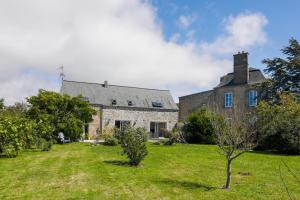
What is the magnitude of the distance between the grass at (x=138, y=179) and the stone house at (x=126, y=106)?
2014 centimetres

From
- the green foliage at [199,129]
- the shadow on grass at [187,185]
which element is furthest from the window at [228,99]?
the shadow on grass at [187,185]

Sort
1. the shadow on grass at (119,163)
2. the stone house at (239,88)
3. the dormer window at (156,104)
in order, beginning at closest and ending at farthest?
the shadow on grass at (119,163), the stone house at (239,88), the dormer window at (156,104)

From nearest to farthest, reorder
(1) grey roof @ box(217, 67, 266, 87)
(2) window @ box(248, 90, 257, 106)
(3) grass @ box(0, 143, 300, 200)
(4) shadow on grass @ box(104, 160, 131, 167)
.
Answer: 1. (3) grass @ box(0, 143, 300, 200)
2. (4) shadow on grass @ box(104, 160, 131, 167)
3. (2) window @ box(248, 90, 257, 106)
4. (1) grey roof @ box(217, 67, 266, 87)

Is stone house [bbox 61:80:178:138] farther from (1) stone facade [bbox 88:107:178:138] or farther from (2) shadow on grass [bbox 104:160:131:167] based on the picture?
(2) shadow on grass [bbox 104:160:131:167]

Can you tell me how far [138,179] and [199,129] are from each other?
646 inches

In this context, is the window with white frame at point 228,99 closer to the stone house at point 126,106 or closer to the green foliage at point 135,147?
the stone house at point 126,106

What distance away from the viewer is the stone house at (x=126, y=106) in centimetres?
3559

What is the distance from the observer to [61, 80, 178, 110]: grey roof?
35.6 meters

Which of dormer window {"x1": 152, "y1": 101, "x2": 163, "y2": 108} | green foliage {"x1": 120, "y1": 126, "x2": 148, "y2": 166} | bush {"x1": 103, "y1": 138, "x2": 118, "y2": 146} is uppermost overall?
dormer window {"x1": 152, "y1": 101, "x2": 163, "y2": 108}

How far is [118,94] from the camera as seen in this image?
37969 mm

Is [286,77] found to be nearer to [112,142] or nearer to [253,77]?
[253,77]

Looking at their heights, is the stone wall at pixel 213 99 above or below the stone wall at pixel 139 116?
above

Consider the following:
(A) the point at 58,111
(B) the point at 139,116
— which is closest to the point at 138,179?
(A) the point at 58,111

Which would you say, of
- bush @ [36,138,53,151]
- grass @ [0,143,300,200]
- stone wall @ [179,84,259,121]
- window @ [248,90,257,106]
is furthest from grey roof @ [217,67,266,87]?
bush @ [36,138,53,151]
